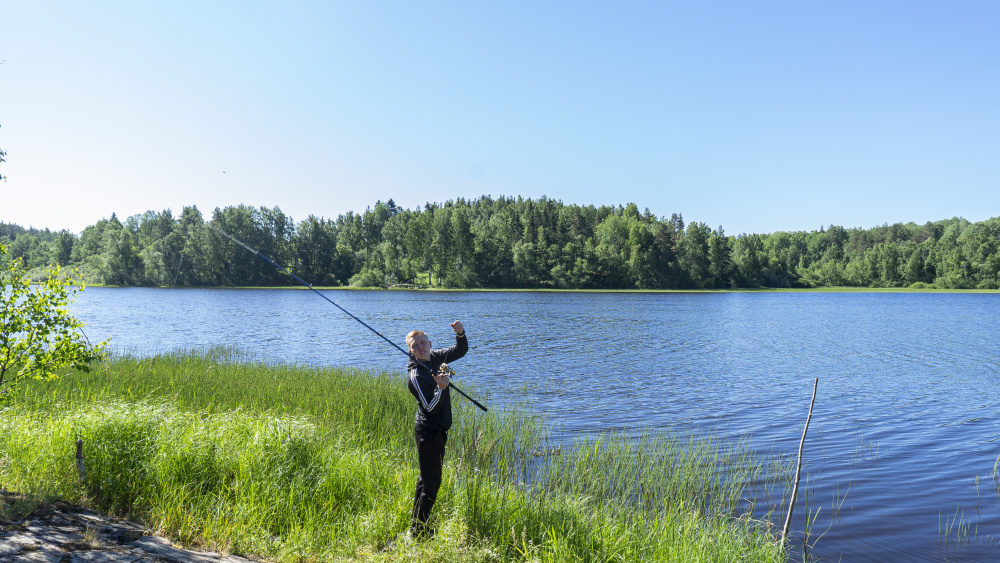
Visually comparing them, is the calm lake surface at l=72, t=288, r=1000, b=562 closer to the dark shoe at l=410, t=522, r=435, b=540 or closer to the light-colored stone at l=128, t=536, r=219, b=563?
the dark shoe at l=410, t=522, r=435, b=540

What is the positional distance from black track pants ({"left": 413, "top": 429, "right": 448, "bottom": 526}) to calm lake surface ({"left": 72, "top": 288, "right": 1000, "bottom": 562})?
528cm

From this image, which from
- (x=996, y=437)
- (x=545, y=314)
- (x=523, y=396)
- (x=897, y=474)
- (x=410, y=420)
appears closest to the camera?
(x=897, y=474)

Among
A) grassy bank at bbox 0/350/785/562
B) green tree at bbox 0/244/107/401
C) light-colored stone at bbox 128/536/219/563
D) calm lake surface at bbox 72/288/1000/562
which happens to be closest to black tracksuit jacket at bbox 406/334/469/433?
grassy bank at bbox 0/350/785/562

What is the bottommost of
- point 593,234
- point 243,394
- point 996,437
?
point 996,437

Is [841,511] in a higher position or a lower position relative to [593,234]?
A: lower

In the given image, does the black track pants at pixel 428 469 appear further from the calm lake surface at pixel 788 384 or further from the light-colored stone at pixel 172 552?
the calm lake surface at pixel 788 384

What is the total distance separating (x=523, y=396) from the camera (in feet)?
56.0

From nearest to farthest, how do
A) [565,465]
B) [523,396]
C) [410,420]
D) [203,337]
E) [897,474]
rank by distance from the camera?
[565,465], [897,474], [410,420], [523,396], [203,337]

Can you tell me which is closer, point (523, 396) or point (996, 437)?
point (996, 437)

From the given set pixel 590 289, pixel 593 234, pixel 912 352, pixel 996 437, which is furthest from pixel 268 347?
pixel 593 234

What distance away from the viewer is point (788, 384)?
65.2ft

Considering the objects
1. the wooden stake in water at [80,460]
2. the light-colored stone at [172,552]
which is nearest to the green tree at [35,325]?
the wooden stake in water at [80,460]

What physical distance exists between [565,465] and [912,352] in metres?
27.0

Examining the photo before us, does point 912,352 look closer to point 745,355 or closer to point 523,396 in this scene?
point 745,355
